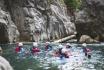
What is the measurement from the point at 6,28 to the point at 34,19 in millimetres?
9719

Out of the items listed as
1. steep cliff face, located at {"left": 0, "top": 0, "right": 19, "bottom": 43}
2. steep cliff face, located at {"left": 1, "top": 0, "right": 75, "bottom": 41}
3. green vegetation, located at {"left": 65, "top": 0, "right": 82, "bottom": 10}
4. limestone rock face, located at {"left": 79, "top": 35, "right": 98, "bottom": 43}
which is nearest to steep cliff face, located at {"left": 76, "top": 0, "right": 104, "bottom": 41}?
limestone rock face, located at {"left": 79, "top": 35, "right": 98, "bottom": 43}

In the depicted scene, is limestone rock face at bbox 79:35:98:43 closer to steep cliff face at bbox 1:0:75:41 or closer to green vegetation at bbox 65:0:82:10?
steep cliff face at bbox 1:0:75:41

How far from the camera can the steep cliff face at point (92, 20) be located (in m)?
58.6

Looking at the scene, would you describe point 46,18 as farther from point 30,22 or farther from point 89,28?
point 89,28

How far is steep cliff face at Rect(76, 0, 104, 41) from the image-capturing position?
5859 cm

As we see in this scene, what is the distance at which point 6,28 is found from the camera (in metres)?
56.7

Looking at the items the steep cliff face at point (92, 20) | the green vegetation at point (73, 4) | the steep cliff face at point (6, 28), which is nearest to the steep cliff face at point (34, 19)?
the steep cliff face at point (6, 28)

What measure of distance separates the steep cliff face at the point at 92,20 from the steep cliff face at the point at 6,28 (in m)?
13.5

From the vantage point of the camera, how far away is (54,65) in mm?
28578

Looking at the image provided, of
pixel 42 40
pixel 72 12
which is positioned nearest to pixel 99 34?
pixel 42 40

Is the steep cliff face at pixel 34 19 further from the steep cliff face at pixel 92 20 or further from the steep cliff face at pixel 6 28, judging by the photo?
the steep cliff face at pixel 92 20

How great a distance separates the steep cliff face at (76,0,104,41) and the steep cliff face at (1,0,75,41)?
9.70 m

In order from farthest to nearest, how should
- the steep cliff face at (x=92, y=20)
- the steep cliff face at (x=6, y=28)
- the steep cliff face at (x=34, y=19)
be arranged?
the steep cliff face at (x=34, y=19) < the steep cliff face at (x=92, y=20) < the steep cliff face at (x=6, y=28)

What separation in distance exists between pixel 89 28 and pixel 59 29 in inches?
567
